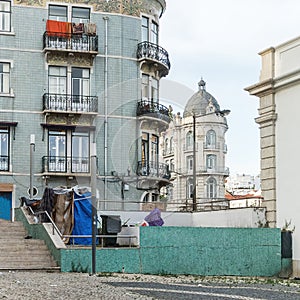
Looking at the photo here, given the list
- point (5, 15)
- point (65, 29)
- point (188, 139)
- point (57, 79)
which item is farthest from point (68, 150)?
point (188, 139)

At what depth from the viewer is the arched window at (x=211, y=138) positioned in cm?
8025

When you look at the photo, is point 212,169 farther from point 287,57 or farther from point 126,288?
point 126,288

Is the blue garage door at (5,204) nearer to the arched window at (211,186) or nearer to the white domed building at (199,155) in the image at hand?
the white domed building at (199,155)

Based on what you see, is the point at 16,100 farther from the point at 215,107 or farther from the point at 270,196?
the point at 215,107

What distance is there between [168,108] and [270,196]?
18.9 meters

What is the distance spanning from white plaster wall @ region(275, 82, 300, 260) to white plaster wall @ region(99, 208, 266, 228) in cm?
87

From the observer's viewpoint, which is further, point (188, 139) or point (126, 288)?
point (188, 139)

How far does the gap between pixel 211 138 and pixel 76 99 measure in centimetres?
4401

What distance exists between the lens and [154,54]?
41.9m

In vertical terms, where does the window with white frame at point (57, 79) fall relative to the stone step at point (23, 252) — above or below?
above

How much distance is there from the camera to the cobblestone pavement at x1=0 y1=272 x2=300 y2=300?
14.0 meters

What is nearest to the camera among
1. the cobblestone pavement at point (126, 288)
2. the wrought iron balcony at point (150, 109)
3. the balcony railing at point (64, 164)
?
the cobblestone pavement at point (126, 288)

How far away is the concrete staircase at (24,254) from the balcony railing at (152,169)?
1661cm

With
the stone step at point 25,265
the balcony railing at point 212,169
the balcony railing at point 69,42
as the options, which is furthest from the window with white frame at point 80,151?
the balcony railing at point 212,169
